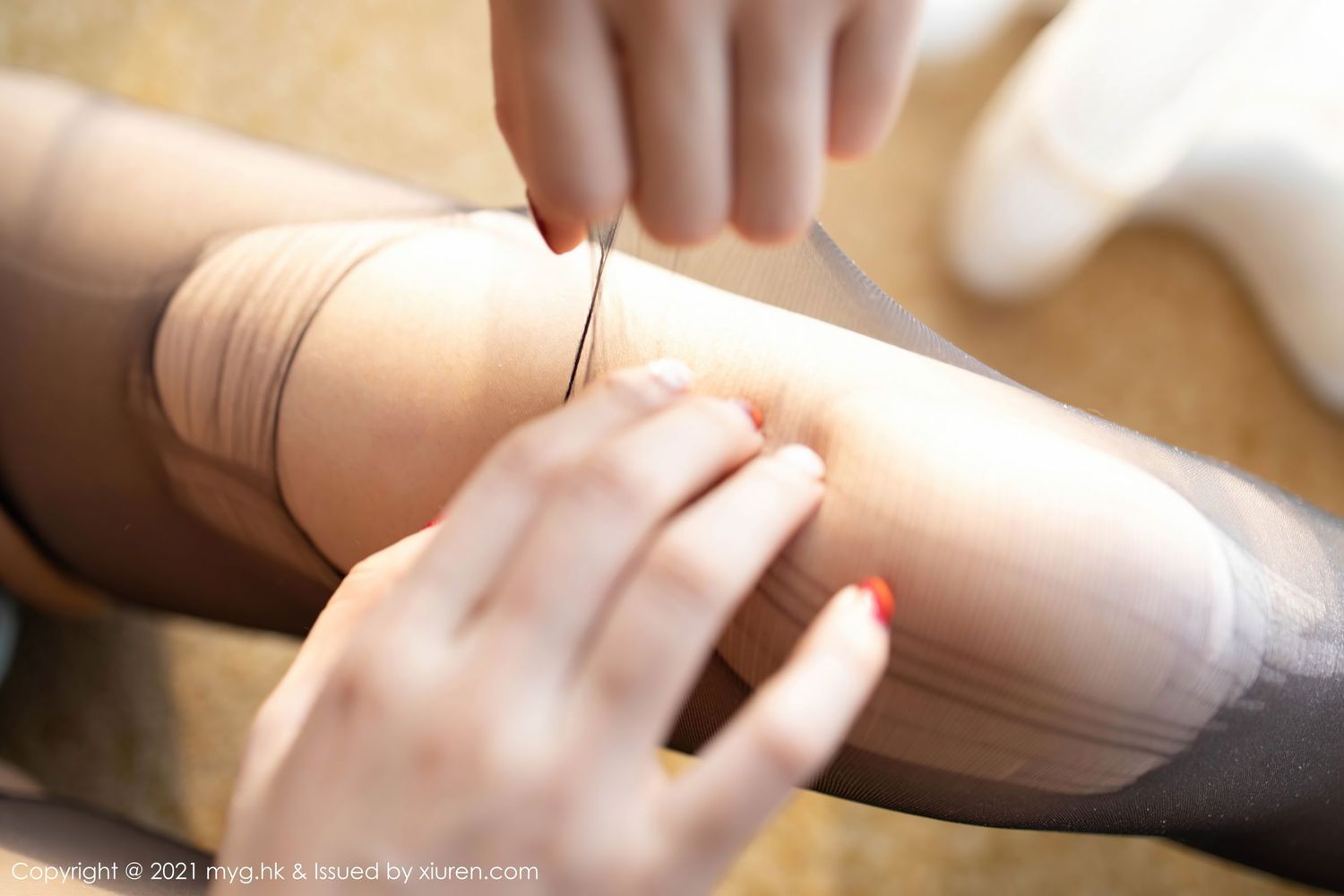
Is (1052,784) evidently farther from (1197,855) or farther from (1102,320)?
(1102,320)

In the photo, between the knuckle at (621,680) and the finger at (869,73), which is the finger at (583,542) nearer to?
the knuckle at (621,680)

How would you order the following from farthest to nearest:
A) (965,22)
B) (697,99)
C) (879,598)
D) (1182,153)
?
(965,22), (1182,153), (879,598), (697,99)

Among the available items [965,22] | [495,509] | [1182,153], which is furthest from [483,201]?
[495,509]

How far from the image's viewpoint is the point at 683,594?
36 cm

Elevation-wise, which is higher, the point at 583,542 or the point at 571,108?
the point at 571,108

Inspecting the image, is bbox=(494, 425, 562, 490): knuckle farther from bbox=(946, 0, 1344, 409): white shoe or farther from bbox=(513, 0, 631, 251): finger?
bbox=(946, 0, 1344, 409): white shoe

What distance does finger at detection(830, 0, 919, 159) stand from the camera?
1.16ft

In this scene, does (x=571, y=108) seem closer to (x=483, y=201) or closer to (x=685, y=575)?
(x=685, y=575)

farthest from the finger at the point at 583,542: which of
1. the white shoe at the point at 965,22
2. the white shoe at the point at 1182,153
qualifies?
the white shoe at the point at 965,22

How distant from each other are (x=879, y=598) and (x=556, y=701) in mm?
162

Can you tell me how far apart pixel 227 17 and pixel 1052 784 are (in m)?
1.24

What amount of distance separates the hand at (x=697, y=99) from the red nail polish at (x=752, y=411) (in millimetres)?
122

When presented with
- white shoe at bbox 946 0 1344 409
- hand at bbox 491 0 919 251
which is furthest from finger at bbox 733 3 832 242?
white shoe at bbox 946 0 1344 409

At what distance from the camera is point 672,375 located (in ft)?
1.56
